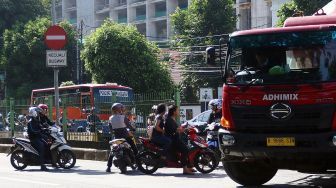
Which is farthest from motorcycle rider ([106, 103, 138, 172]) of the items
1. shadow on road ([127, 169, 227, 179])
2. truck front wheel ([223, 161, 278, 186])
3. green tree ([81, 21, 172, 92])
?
green tree ([81, 21, 172, 92])

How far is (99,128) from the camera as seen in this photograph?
18.5 metres

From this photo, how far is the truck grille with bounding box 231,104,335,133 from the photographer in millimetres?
8859

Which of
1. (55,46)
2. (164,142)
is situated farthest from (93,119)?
(164,142)

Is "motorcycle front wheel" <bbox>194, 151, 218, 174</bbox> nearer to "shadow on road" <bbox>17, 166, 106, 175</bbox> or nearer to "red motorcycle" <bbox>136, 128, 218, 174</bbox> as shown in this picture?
"red motorcycle" <bbox>136, 128, 218, 174</bbox>

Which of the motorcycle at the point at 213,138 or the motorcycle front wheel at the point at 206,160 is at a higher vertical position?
the motorcycle at the point at 213,138

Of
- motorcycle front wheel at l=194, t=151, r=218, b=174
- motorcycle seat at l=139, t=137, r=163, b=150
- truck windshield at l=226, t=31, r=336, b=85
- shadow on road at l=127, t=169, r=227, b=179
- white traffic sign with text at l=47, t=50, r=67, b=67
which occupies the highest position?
white traffic sign with text at l=47, t=50, r=67, b=67

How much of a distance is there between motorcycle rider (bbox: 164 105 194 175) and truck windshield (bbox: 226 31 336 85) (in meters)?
3.56

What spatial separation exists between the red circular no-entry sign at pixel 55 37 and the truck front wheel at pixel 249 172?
29.4 ft

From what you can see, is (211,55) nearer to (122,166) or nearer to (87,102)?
(122,166)

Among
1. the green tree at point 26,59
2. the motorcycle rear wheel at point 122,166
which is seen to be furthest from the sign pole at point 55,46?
the green tree at point 26,59

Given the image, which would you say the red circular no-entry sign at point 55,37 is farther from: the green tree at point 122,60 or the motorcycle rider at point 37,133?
the green tree at point 122,60

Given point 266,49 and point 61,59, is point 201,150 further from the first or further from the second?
point 61,59

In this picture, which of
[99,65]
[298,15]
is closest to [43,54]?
[99,65]

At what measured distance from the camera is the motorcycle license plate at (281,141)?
29.7ft
